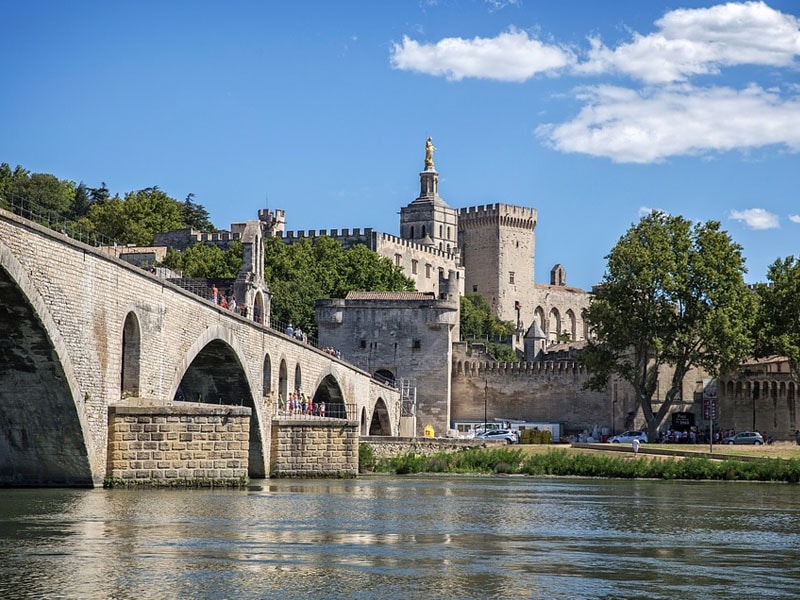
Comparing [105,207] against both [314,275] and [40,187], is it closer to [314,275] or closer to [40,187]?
[40,187]

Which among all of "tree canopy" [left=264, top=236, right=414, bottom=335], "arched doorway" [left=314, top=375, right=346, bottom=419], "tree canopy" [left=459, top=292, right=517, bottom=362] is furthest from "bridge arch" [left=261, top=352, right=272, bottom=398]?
"tree canopy" [left=459, top=292, right=517, bottom=362]

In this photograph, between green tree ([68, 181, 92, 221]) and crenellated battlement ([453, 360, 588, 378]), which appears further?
green tree ([68, 181, 92, 221])

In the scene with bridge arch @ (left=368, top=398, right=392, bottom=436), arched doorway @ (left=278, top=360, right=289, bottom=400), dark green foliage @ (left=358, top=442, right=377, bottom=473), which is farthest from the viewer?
bridge arch @ (left=368, top=398, right=392, bottom=436)

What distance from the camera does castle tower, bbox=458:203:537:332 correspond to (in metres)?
141

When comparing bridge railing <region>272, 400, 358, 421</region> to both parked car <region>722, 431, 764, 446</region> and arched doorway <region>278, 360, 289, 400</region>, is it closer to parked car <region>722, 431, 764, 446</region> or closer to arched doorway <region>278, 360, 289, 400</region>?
arched doorway <region>278, 360, 289, 400</region>

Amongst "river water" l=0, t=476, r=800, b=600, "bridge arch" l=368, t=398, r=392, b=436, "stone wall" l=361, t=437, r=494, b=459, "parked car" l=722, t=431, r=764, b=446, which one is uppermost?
"bridge arch" l=368, t=398, r=392, b=436

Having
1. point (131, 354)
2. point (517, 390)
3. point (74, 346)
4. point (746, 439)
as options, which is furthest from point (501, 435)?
point (74, 346)

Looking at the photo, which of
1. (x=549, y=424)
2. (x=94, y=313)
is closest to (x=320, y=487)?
(x=94, y=313)

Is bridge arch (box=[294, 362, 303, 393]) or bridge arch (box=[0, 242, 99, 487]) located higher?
bridge arch (box=[294, 362, 303, 393])

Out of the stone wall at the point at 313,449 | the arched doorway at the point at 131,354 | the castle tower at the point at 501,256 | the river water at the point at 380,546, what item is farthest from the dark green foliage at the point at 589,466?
the castle tower at the point at 501,256

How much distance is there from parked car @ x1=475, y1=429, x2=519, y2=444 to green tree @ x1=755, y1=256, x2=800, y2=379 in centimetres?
1331

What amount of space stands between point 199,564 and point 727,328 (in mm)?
51912

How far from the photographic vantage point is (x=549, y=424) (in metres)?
89.4

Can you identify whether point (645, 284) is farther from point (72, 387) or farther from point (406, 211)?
point (406, 211)
